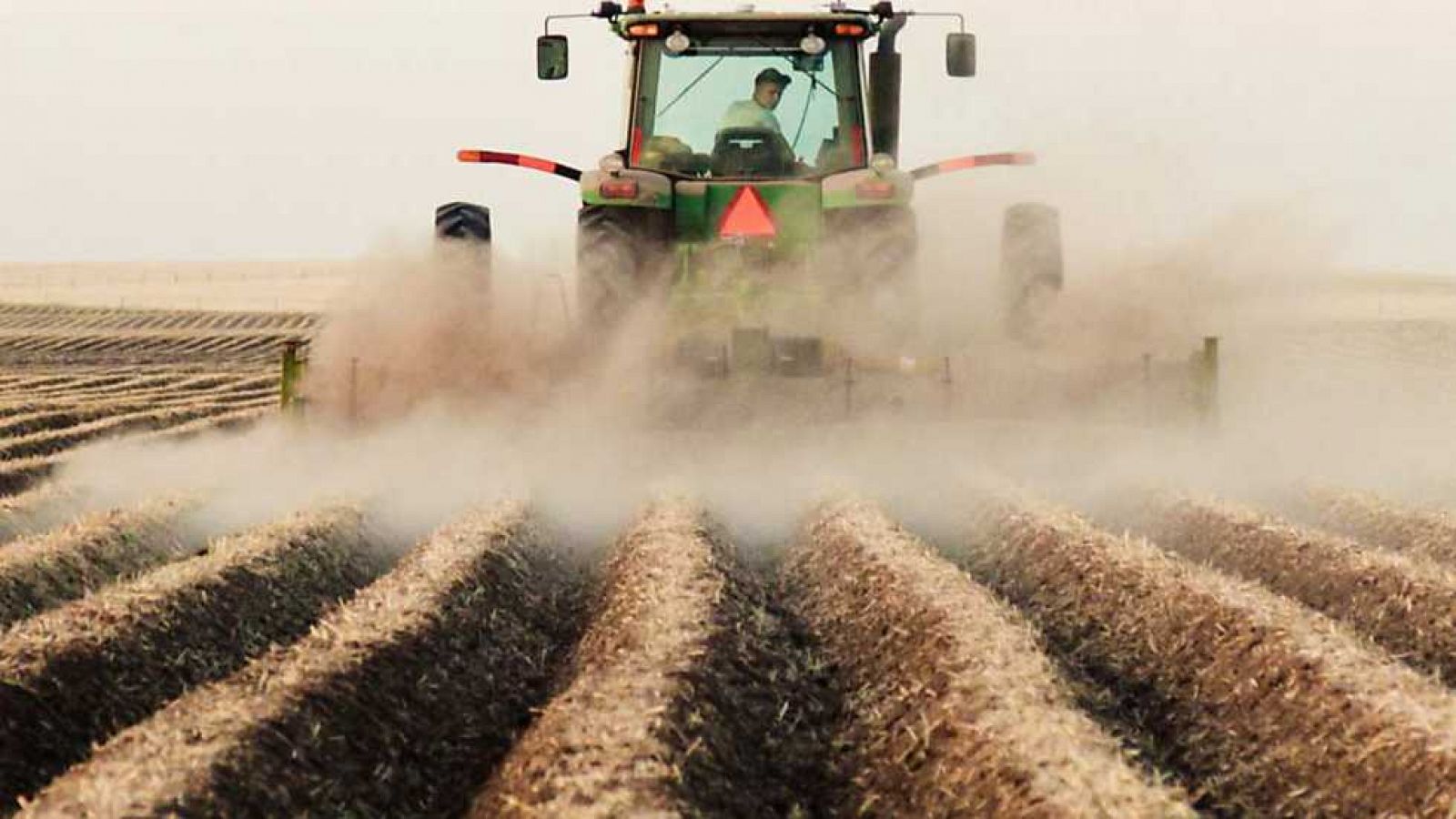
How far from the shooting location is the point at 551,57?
36.6ft

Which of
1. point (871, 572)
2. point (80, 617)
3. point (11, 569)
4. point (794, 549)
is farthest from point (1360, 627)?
point (11, 569)

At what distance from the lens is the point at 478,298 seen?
483 inches

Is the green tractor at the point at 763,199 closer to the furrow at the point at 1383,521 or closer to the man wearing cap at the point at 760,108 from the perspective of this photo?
the man wearing cap at the point at 760,108

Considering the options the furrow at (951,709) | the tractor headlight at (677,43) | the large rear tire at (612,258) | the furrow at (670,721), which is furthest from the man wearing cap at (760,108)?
the furrow at (670,721)

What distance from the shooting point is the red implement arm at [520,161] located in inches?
463

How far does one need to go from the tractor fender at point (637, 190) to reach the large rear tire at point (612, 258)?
0.33ft

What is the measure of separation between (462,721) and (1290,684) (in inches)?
108

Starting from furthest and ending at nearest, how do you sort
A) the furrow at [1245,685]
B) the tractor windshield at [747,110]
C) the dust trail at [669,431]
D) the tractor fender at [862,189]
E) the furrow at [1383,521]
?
1. the tractor windshield at [747,110]
2. the tractor fender at [862,189]
3. the dust trail at [669,431]
4. the furrow at [1383,521]
5. the furrow at [1245,685]

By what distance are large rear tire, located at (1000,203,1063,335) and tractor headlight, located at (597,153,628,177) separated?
283cm

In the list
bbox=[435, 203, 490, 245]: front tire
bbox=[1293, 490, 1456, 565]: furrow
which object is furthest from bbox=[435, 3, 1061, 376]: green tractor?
bbox=[1293, 490, 1456, 565]: furrow

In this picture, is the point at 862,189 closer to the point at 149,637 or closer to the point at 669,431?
the point at 669,431

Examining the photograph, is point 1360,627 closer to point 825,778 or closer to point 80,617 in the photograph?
point 825,778

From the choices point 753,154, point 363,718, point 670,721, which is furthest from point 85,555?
point 753,154

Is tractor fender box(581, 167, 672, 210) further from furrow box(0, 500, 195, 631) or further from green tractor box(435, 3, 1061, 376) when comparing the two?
furrow box(0, 500, 195, 631)
